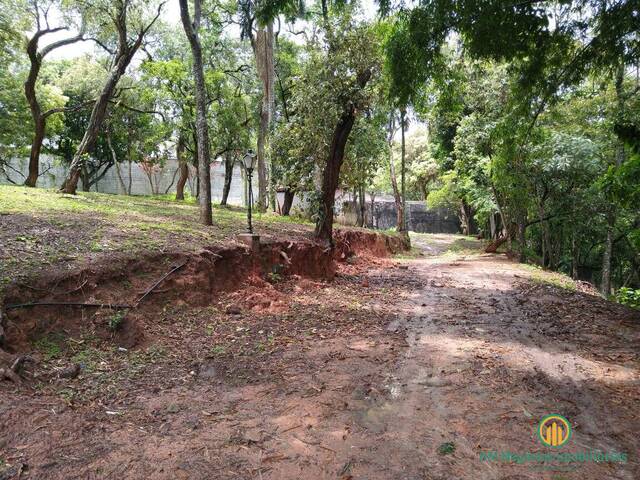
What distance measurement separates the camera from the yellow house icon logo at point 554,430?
3.16 metres

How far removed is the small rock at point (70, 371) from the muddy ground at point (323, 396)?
0.19ft

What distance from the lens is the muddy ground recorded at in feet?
9.47

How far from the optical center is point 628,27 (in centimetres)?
555

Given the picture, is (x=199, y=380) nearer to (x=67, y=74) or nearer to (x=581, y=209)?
(x=581, y=209)

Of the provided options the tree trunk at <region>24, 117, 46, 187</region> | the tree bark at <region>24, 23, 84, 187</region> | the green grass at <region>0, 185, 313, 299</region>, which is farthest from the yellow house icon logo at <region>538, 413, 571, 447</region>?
the tree trunk at <region>24, 117, 46, 187</region>

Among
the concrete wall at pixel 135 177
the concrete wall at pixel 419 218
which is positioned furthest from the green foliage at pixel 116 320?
the concrete wall at pixel 419 218

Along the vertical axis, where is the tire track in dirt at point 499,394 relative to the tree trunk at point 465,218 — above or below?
below

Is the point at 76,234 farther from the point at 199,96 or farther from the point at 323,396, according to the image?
the point at 323,396

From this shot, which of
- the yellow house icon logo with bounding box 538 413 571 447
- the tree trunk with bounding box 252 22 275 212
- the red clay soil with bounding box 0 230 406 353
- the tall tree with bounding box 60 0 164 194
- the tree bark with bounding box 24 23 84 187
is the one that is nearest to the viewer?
the yellow house icon logo with bounding box 538 413 571 447

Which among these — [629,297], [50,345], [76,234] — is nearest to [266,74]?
[76,234]

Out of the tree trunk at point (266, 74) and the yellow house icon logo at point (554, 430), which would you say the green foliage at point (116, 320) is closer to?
the yellow house icon logo at point (554, 430)

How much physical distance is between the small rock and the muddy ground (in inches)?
2.3

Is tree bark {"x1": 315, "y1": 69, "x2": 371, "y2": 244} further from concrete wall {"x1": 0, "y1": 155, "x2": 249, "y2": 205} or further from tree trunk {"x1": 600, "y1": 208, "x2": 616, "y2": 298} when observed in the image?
concrete wall {"x1": 0, "y1": 155, "x2": 249, "y2": 205}

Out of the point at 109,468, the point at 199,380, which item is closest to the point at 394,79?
the point at 199,380
